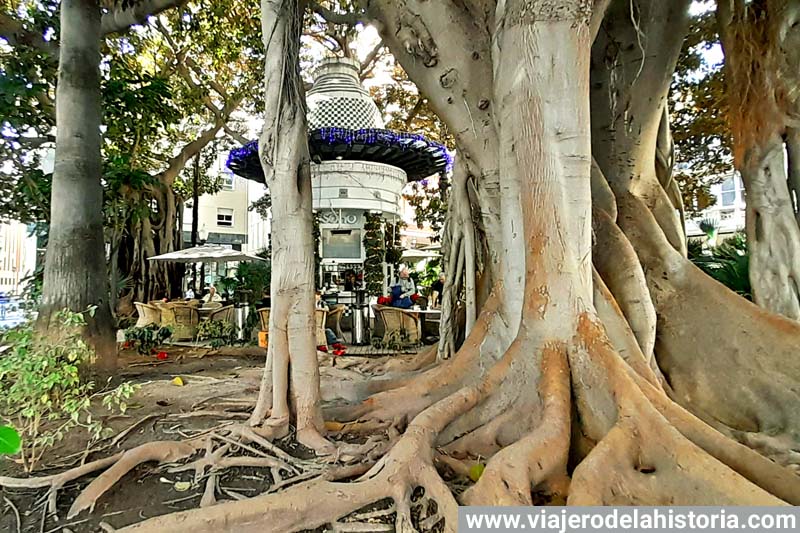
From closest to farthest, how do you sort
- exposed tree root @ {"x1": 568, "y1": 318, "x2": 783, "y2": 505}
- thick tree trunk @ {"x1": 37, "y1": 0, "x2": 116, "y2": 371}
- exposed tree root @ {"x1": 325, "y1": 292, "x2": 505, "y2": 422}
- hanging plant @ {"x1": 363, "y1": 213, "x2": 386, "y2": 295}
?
exposed tree root @ {"x1": 568, "y1": 318, "x2": 783, "y2": 505} → exposed tree root @ {"x1": 325, "y1": 292, "x2": 505, "y2": 422} → thick tree trunk @ {"x1": 37, "y1": 0, "x2": 116, "y2": 371} → hanging plant @ {"x1": 363, "y1": 213, "x2": 386, "y2": 295}

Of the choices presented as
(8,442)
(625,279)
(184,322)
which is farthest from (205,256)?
(8,442)

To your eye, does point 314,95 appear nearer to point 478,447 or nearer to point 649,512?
point 478,447

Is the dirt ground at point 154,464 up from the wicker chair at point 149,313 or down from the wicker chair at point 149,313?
down

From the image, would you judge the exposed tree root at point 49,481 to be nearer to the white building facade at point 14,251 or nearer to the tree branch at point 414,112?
the tree branch at point 414,112

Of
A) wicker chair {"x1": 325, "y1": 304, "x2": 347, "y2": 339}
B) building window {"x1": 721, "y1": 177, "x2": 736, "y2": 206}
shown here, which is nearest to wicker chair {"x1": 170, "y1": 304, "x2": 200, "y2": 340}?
wicker chair {"x1": 325, "y1": 304, "x2": 347, "y2": 339}

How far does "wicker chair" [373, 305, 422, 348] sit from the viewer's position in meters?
8.48

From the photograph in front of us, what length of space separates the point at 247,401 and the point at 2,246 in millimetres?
13472

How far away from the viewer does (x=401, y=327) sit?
8578 millimetres

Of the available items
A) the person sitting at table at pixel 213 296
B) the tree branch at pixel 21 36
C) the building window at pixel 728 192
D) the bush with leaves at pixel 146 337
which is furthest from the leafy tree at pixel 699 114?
the person sitting at table at pixel 213 296

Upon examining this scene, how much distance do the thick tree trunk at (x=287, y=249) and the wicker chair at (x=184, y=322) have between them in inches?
304

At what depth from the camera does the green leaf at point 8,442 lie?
A: 4.85 feet

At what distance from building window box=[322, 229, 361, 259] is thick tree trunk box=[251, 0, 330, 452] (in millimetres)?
8014

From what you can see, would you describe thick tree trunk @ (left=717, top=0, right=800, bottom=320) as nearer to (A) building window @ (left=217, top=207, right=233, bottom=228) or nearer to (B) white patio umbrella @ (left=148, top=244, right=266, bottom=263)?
(B) white patio umbrella @ (left=148, top=244, right=266, bottom=263)

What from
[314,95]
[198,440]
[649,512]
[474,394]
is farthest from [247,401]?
[314,95]
